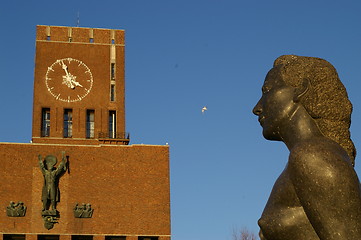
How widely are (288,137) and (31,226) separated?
40.6m

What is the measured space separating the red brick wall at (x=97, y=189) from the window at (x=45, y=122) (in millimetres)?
2746

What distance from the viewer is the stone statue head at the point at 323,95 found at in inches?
122

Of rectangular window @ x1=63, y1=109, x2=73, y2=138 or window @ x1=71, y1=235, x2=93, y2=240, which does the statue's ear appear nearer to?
window @ x1=71, y1=235, x2=93, y2=240

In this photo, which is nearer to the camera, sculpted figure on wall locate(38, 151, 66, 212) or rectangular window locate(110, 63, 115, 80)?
sculpted figure on wall locate(38, 151, 66, 212)

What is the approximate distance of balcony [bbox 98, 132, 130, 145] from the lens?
153 ft

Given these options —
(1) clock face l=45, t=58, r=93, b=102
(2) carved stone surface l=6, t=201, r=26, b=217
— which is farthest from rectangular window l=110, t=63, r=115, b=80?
(2) carved stone surface l=6, t=201, r=26, b=217

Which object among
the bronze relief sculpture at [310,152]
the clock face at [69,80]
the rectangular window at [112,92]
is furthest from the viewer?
the rectangular window at [112,92]

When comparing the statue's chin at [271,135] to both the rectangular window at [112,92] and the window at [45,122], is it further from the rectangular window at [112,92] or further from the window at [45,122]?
the rectangular window at [112,92]

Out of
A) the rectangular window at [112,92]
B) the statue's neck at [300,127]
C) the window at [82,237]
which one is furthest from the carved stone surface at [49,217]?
the statue's neck at [300,127]

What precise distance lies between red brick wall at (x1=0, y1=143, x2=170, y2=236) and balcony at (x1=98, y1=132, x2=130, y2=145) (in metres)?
2.07

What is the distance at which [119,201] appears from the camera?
43.3 meters

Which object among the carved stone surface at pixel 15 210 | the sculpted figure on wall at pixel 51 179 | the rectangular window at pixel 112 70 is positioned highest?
the rectangular window at pixel 112 70

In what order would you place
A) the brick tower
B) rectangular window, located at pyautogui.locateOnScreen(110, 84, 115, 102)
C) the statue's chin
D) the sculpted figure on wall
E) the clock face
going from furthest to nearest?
rectangular window, located at pyautogui.locateOnScreen(110, 84, 115, 102), the clock face, the brick tower, the sculpted figure on wall, the statue's chin

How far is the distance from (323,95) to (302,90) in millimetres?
90
